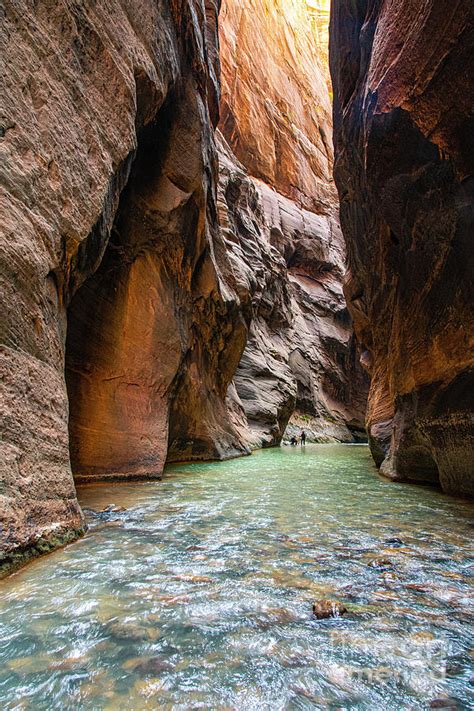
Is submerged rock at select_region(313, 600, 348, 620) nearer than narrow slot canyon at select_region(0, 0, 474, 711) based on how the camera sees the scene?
No

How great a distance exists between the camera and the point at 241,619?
2086 millimetres

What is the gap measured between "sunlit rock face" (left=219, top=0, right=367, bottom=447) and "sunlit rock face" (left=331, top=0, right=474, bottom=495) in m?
11.3

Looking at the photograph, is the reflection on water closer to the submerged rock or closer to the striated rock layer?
the submerged rock

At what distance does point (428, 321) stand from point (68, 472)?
5991 mm

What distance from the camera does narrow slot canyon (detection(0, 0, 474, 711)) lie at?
5.92ft

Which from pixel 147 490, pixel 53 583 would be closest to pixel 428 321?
pixel 147 490

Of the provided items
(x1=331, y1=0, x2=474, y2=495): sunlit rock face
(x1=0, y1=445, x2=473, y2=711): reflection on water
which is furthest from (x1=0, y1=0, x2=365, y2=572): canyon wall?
(x1=331, y1=0, x2=474, y2=495): sunlit rock face

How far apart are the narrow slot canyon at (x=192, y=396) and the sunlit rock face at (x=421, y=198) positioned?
4cm

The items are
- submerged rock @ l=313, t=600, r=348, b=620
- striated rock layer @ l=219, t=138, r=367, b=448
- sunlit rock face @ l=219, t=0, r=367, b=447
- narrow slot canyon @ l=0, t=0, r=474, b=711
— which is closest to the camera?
narrow slot canyon @ l=0, t=0, r=474, b=711

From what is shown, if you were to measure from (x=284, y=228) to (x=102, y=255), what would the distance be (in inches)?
1290

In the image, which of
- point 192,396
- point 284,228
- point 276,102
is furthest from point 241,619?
point 276,102

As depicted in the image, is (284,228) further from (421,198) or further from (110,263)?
(421,198)

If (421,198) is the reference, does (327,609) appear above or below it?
below

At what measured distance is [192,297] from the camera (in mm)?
10781
